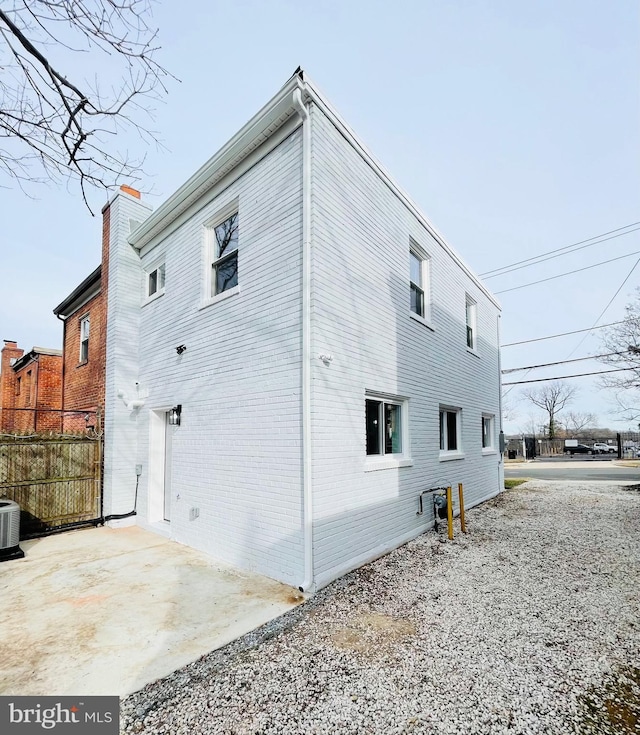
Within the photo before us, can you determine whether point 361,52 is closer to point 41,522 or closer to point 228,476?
point 228,476

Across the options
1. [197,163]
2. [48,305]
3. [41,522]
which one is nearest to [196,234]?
[197,163]

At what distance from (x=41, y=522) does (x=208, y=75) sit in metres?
7.54

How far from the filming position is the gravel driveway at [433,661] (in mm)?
2322

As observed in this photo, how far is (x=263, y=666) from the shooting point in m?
2.88

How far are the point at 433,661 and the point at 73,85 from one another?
518 centimetres

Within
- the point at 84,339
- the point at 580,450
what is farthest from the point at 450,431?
the point at 580,450

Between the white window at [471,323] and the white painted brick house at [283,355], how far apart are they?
6.90 feet

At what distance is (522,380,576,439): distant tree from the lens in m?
50.2

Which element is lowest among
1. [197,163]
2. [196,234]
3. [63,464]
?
[63,464]

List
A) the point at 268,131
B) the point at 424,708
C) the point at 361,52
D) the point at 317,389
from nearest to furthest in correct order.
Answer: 1. the point at 424,708
2. the point at 317,389
3. the point at 268,131
4. the point at 361,52

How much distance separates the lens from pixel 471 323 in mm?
10398

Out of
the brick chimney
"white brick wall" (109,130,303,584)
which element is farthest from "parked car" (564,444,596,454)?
the brick chimney

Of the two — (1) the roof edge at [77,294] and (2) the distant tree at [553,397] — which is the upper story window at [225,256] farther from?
(2) the distant tree at [553,397]

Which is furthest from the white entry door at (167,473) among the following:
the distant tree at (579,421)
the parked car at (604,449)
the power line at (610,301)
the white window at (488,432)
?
the distant tree at (579,421)
